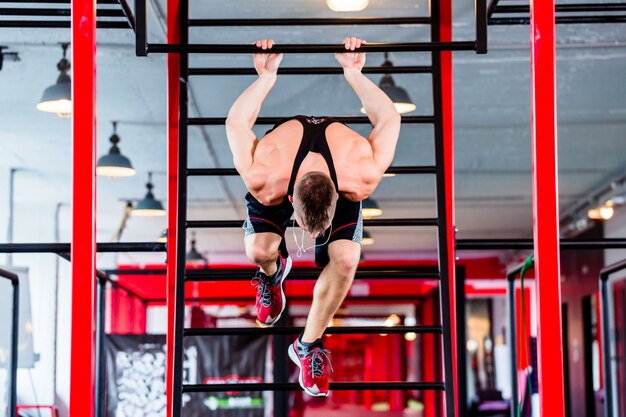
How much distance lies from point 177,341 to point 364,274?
0.89 metres

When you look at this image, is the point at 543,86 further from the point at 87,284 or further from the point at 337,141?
the point at 87,284

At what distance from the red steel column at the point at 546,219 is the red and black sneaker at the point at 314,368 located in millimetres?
988

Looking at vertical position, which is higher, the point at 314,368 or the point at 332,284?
the point at 332,284

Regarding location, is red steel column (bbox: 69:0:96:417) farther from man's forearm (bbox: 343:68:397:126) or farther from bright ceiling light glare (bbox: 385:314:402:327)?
bright ceiling light glare (bbox: 385:314:402:327)

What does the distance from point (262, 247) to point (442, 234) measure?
37.6 inches

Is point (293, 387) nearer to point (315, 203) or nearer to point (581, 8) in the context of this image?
point (315, 203)

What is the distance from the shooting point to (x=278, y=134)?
3473 mm

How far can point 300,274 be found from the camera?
436cm

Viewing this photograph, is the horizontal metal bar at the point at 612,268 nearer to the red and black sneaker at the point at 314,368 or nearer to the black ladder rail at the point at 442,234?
the black ladder rail at the point at 442,234

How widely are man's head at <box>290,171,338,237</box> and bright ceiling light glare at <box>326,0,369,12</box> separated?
272 centimetres

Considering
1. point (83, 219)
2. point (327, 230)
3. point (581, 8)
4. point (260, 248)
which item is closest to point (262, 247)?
point (260, 248)

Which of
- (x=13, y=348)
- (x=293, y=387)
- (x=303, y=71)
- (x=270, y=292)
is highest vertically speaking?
(x=303, y=71)

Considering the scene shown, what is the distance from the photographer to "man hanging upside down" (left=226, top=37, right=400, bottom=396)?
3324 millimetres

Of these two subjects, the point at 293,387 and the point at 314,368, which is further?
the point at 293,387
